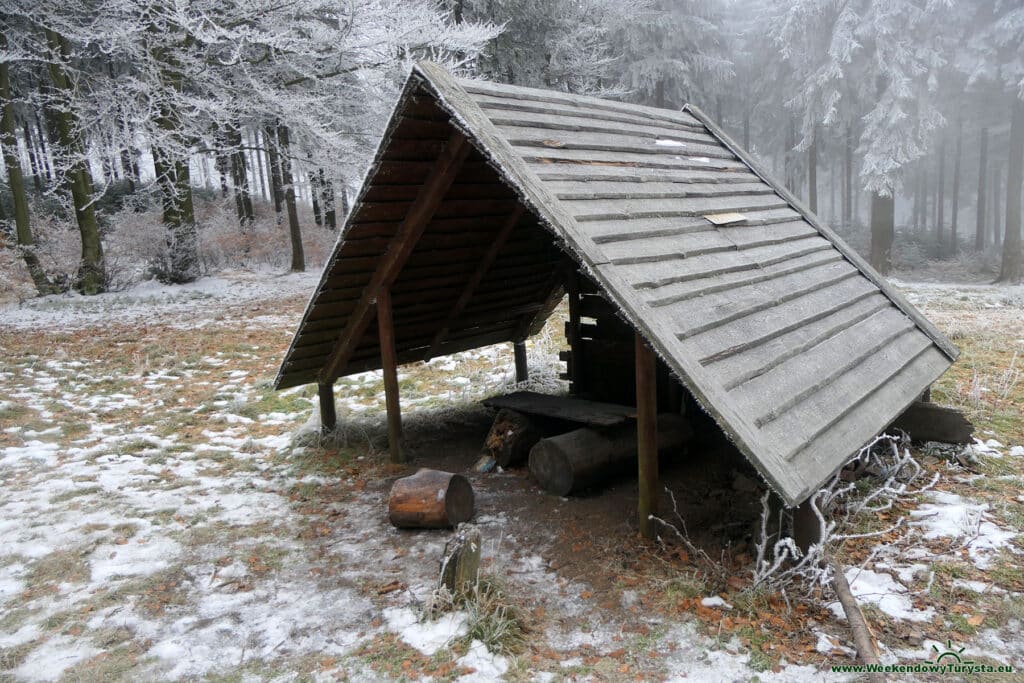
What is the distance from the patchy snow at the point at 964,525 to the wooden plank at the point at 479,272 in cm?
410

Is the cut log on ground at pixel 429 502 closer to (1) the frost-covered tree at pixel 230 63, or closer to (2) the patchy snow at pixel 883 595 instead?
(2) the patchy snow at pixel 883 595

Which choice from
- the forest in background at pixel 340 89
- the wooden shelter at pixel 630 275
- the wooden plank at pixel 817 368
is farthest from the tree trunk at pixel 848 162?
the wooden plank at pixel 817 368

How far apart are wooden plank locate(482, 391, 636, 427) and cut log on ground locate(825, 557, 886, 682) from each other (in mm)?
2209

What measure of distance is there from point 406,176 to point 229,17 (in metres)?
9.97

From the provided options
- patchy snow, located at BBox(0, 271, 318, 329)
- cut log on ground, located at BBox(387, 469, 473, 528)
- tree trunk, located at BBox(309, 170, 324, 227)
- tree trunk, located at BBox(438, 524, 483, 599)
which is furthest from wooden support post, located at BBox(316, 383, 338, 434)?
tree trunk, located at BBox(309, 170, 324, 227)

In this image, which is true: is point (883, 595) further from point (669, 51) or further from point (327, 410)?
point (669, 51)

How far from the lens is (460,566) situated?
3.52 meters

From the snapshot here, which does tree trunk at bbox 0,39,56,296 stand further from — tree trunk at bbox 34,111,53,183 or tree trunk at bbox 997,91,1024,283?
tree trunk at bbox 997,91,1024,283

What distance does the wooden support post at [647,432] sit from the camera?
397 cm

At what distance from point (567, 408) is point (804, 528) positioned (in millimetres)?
2589

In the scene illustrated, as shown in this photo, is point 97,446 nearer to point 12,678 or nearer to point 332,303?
point 332,303

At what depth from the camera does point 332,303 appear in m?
5.76

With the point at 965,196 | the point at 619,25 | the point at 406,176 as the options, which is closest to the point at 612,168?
the point at 406,176

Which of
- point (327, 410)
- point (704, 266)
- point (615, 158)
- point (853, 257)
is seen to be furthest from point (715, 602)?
point (327, 410)
